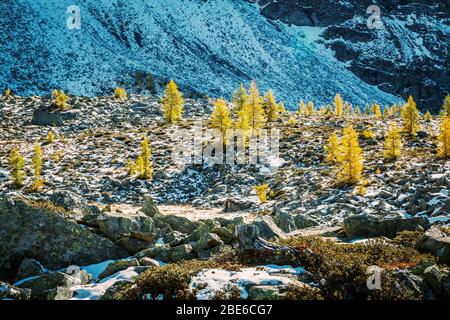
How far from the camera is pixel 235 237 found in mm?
14117

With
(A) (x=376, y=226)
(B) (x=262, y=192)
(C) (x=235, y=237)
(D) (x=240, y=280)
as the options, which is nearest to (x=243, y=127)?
(B) (x=262, y=192)

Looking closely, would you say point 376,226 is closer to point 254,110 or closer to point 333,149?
point 333,149

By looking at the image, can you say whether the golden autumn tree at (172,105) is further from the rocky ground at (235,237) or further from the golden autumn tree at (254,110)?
the rocky ground at (235,237)

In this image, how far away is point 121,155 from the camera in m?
46.4

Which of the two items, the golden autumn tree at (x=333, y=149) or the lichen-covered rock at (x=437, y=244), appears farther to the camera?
the golden autumn tree at (x=333, y=149)

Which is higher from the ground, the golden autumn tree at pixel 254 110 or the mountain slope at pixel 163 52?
the mountain slope at pixel 163 52

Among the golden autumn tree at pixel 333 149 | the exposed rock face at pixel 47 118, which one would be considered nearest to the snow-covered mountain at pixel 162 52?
the exposed rock face at pixel 47 118

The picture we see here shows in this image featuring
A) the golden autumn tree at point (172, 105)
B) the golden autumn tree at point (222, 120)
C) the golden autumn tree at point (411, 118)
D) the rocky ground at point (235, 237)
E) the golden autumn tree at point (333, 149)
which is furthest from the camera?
the golden autumn tree at point (172, 105)

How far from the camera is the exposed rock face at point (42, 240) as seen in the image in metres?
12.3

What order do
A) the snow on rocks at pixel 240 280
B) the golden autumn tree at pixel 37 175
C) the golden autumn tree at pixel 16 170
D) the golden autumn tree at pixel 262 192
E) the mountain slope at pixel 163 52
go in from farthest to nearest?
the mountain slope at pixel 163 52 < the golden autumn tree at pixel 16 170 < the golden autumn tree at pixel 37 175 < the golden autumn tree at pixel 262 192 < the snow on rocks at pixel 240 280

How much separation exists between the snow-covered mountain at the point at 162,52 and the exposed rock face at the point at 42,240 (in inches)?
3780

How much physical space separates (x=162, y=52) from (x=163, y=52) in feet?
1.13
